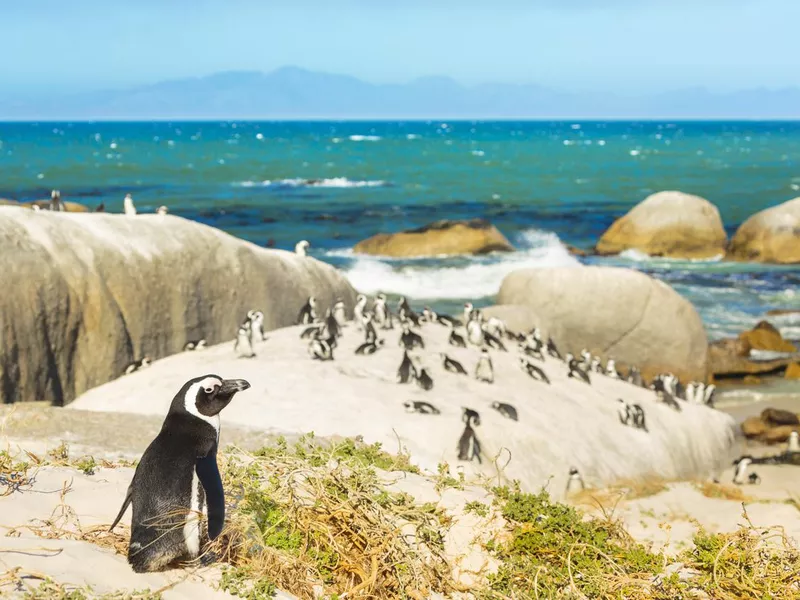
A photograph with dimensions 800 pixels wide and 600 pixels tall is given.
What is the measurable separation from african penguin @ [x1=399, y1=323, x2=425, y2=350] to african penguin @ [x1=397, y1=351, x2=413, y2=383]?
1460mm

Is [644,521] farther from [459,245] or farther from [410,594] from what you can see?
[459,245]

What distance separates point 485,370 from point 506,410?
5.32ft

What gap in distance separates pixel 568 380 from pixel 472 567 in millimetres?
9506

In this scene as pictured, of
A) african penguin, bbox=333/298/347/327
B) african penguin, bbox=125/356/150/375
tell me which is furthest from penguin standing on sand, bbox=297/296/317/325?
african penguin, bbox=125/356/150/375

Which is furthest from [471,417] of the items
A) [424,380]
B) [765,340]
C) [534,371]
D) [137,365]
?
[765,340]

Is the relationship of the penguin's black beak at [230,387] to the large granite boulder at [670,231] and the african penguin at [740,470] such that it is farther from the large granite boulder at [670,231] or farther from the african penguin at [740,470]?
the large granite boulder at [670,231]

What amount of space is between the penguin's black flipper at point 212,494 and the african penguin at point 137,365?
367 inches

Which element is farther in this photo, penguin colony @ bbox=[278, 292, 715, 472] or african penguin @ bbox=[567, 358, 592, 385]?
african penguin @ bbox=[567, 358, 592, 385]

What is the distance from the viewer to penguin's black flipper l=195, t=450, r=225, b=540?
4.63m

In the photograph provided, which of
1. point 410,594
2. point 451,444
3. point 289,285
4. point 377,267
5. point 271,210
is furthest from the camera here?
point 271,210

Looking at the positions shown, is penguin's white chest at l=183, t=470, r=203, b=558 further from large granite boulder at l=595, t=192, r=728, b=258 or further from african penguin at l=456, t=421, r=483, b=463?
large granite boulder at l=595, t=192, r=728, b=258

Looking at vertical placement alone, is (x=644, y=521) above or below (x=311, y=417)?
below

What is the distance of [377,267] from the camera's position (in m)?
33.2

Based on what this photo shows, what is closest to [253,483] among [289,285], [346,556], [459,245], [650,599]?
[346,556]
